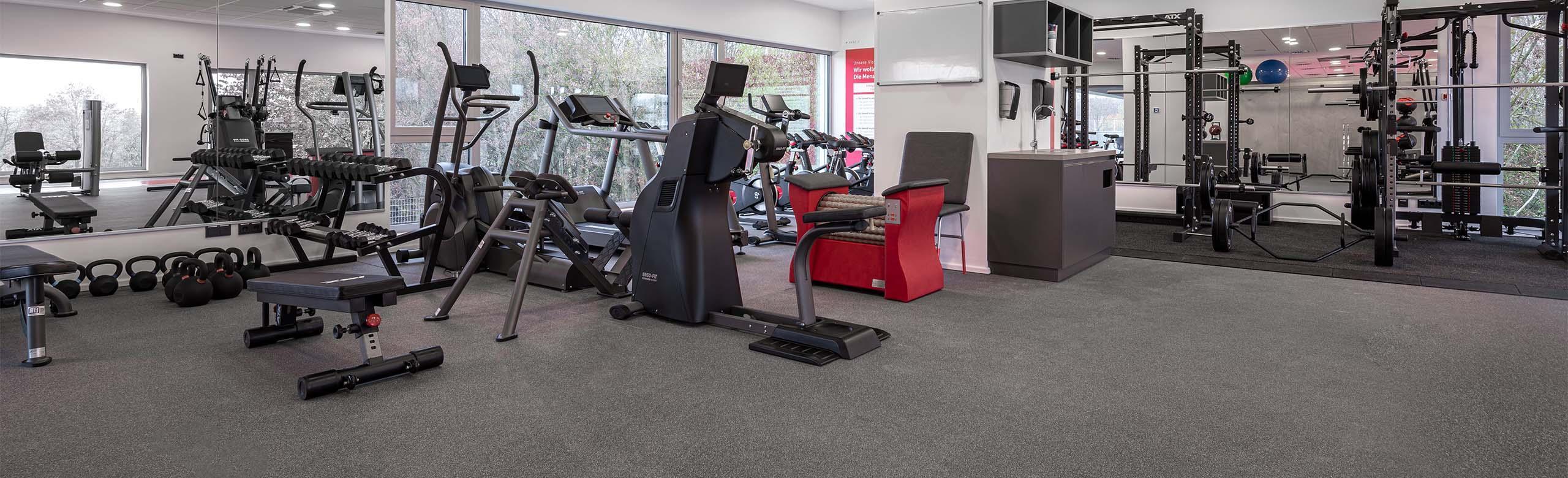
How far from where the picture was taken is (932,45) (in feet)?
19.6

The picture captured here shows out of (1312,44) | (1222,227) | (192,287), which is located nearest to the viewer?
(192,287)

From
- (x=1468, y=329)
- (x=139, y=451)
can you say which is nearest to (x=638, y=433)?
(x=139, y=451)

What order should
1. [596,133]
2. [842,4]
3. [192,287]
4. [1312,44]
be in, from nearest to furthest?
1. [192,287]
2. [596,133]
3. [1312,44]
4. [842,4]

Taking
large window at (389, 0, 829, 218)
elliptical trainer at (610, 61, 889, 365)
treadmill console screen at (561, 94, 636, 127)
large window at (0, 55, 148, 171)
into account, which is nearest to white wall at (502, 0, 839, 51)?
large window at (389, 0, 829, 218)

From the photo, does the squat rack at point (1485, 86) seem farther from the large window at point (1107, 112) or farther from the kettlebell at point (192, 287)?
the kettlebell at point (192, 287)

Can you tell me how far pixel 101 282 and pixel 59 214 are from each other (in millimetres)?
554

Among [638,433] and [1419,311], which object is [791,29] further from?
[638,433]

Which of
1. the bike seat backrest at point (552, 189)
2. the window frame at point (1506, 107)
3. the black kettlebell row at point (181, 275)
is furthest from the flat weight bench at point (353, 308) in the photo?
the window frame at point (1506, 107)

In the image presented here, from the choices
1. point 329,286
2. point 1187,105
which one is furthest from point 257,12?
point 1187,105

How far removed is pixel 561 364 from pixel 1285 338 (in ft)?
10.3

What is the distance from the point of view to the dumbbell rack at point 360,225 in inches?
203

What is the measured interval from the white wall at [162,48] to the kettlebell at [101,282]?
0.61m

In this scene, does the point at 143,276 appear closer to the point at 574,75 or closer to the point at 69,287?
the point at 69,287

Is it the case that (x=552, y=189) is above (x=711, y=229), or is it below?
above
